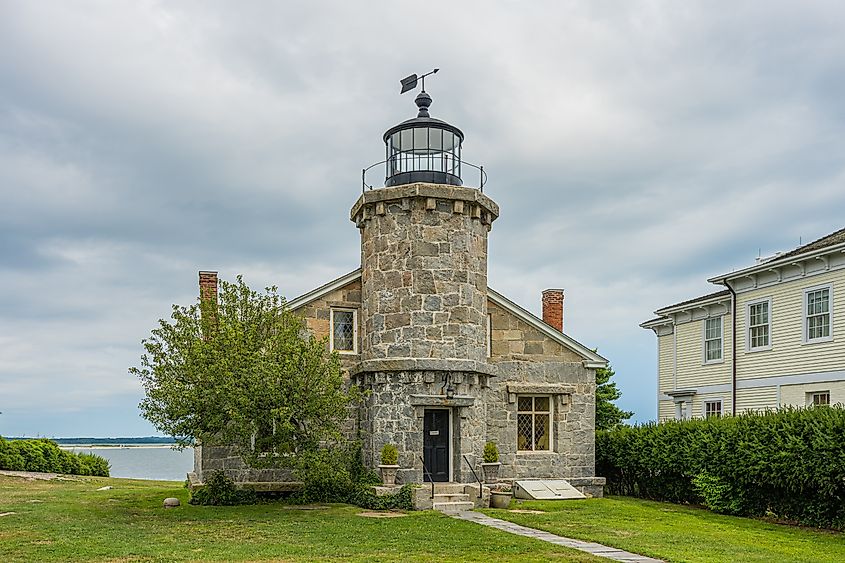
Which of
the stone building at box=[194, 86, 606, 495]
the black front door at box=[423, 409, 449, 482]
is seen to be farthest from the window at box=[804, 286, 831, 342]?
the black front door at box=[423, 409, 449, 482]

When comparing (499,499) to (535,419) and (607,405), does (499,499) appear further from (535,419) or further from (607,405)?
(607,405)

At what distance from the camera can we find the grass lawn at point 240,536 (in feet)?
41.8

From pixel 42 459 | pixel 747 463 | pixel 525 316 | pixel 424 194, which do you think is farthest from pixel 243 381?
pixel 42 459

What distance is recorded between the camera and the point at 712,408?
88.4 feet

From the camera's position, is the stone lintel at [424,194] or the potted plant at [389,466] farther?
the stone lintel at [424,194]

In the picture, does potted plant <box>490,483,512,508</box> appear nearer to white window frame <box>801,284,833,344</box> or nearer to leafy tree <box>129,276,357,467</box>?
leafy tree <box>129,276,357,467</box>

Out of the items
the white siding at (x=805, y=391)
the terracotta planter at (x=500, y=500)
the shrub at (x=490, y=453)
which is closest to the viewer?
the terracotta planter at (x=500, y=500)

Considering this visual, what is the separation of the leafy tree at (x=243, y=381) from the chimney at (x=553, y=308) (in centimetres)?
753

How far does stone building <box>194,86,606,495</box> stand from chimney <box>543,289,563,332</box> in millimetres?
1676

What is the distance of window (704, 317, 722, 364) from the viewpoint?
2644 centimetres

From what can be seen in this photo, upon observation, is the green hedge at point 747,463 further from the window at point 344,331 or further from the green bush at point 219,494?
the green bush at point 219,494

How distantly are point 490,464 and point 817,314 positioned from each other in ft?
29.3

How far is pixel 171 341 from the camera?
18.6 m

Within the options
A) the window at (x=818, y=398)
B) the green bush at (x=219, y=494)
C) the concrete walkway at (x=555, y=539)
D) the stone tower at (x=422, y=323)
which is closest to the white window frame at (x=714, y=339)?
the window at (x=818, y=398)
